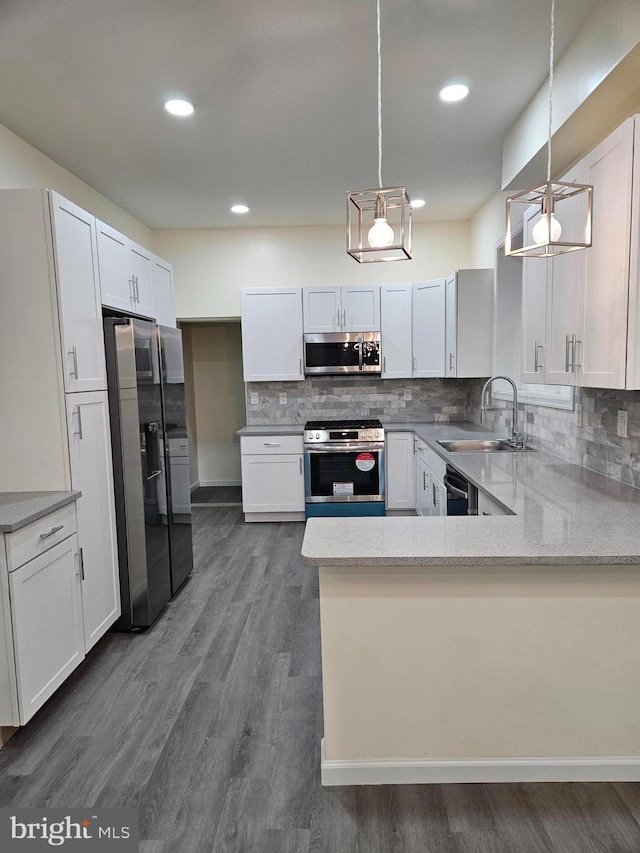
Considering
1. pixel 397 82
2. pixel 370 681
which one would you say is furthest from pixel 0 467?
pixel 397 82

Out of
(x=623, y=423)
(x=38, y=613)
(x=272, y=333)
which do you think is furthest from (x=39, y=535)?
(x=272, y=333)

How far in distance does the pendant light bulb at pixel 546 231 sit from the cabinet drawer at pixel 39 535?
2060 mm

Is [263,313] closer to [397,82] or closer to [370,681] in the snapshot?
[397,82]

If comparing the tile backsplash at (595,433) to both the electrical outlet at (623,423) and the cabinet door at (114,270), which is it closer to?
the electrical outlet at (623,423)

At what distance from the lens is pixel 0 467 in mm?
2398

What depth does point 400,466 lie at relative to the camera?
15.9 ft

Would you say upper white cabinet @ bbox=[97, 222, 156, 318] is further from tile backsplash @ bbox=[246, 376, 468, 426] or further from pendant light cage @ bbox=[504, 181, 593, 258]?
tile backsplash @ bbox=[246, 376, 468, 426]

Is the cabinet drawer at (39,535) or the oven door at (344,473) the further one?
the oven door at (344,473)

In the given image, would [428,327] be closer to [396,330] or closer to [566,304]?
[396,330]

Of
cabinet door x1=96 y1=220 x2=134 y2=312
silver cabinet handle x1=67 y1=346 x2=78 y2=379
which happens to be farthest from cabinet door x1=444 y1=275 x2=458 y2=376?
silver cabinet handle x1=67 y1=346 x2=78 y2=379

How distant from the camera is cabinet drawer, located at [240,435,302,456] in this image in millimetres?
4875

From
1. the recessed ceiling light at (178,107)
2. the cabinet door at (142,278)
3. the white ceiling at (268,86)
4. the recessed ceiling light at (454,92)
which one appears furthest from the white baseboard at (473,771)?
the recessed ceiling light at (178,107)

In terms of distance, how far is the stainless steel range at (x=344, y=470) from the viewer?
477 cm

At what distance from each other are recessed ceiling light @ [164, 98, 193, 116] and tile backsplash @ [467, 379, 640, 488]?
2.59 meters
